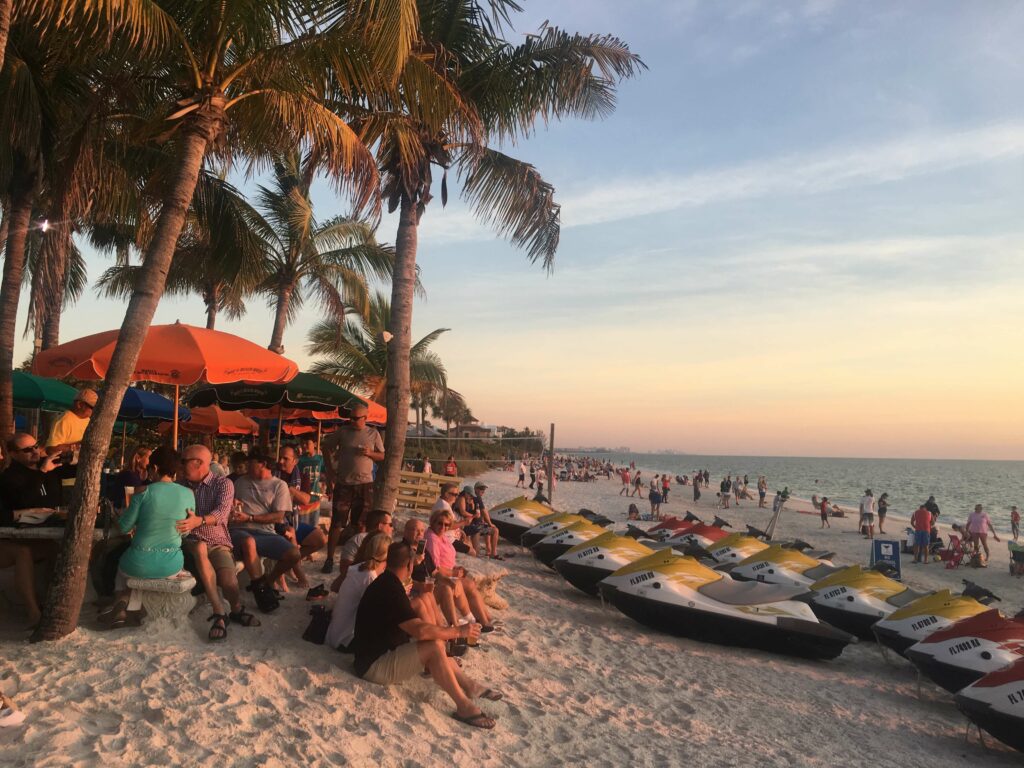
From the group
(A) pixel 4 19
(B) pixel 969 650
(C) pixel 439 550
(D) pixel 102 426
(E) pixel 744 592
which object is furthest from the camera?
(E) pixel 744 592

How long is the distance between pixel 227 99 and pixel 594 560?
676 centimetres

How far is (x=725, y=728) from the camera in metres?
5.55

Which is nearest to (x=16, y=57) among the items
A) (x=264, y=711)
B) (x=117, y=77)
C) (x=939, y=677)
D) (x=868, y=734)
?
(x=117, y=77)

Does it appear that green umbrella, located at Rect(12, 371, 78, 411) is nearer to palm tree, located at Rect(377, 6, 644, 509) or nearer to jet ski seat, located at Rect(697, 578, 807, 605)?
palm tree, located at Rect(377, 6, 644, 509)

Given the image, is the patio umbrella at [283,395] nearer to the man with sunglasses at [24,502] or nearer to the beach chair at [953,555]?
the man with sunglasses at [24,502]

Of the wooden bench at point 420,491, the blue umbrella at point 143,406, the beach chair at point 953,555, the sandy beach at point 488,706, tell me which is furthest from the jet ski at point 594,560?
the beach chair at point 953,555

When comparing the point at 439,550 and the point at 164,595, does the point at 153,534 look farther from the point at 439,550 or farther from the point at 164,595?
the point at 439,550

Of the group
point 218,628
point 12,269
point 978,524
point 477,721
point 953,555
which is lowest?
point 953,555

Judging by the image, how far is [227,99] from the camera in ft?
20.0

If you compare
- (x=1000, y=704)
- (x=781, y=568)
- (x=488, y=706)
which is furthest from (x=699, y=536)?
(x=488, y=706)

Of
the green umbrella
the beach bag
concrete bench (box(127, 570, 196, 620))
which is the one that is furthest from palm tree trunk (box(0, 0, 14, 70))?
the green umbrella

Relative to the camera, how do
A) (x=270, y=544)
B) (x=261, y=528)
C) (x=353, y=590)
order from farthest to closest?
1. (x=261, y=528)
2. (x=270, y=544)
3. (x=353, y=590)

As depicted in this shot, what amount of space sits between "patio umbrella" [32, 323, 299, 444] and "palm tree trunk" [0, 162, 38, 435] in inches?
87.6

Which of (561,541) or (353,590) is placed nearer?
(353,590)
